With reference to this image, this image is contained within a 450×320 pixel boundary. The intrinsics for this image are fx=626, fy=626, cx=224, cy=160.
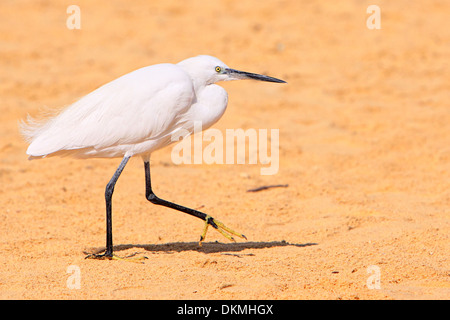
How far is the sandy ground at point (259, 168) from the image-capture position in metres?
4.07

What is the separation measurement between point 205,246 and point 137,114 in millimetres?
1145

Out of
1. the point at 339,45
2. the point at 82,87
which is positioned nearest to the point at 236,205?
the point at 82,87

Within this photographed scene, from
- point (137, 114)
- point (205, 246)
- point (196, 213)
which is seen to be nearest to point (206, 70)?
point (137, 114)

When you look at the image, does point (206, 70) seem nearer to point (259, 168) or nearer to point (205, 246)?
point (205, 246)

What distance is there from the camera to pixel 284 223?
5.42 meters

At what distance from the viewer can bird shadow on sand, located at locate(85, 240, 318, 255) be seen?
4703mm

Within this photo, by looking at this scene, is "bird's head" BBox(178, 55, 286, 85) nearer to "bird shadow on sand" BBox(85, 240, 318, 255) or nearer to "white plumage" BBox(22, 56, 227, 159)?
"white plumage" BBox(22, 56, 227, 159)

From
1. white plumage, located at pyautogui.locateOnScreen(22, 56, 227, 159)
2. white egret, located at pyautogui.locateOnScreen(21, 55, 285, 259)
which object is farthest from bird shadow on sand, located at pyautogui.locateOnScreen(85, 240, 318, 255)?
white plumage, located at pyautogui.locateOnScreen(22, 56, 227, 159)

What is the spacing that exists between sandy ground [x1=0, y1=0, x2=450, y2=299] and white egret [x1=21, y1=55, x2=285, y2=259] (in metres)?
0.62

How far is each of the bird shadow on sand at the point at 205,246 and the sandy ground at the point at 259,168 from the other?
0.02m

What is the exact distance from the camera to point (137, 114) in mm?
4527

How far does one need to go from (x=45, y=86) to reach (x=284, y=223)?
501 centimetres

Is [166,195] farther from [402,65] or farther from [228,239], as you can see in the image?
[402,65]

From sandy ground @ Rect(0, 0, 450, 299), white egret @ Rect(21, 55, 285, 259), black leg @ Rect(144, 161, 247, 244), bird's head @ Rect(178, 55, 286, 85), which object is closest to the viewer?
sandy ground @ Rect(0, 0, 450, 299)
